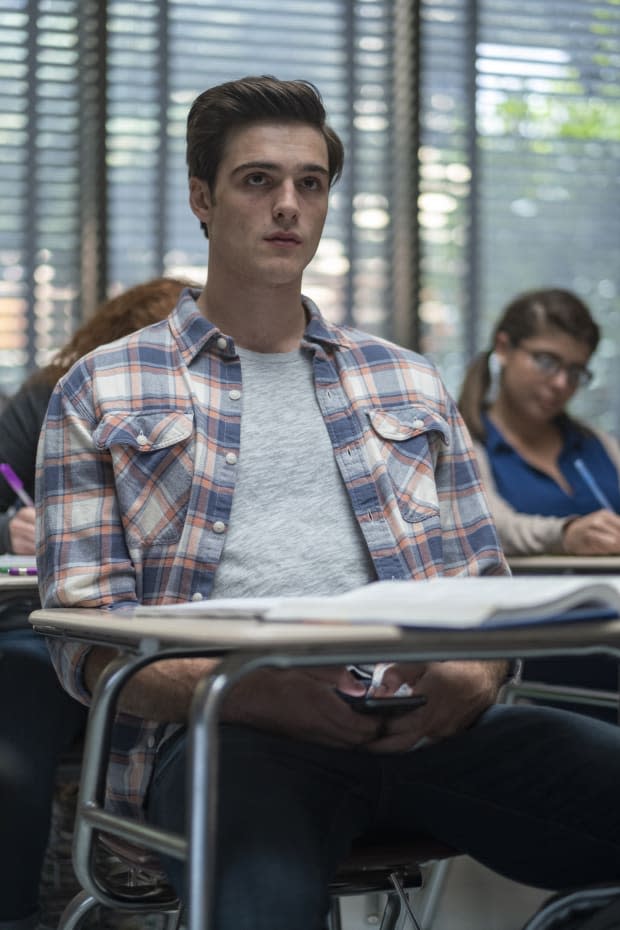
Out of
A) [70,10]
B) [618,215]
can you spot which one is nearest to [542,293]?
[618,215]

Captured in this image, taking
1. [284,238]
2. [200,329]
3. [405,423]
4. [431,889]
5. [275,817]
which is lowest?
[431,889]

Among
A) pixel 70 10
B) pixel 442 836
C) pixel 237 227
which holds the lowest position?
pixel 442 836

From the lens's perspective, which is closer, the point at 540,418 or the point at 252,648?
the point at 252,648

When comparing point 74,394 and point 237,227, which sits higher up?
point 237,227

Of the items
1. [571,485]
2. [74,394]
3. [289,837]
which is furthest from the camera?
[571,485]

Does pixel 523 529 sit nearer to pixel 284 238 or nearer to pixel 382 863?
pixel 284 238

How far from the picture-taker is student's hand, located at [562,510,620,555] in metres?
2.48

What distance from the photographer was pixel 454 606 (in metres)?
0.91

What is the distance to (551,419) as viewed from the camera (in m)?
3.02

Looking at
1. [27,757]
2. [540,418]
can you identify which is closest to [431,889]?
[27,757]

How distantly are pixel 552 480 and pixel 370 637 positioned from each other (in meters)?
2.06

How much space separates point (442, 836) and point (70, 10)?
3138 millimetres

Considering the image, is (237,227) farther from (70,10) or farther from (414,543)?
(70,10)

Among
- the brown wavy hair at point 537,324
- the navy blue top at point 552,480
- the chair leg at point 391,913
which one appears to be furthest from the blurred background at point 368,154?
the chair leg at point 391,913
